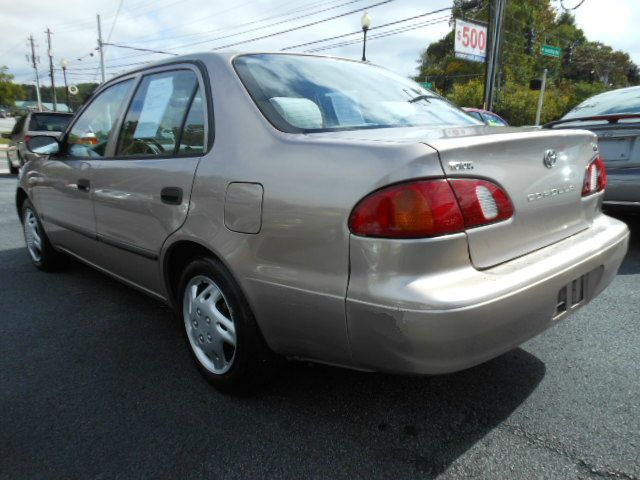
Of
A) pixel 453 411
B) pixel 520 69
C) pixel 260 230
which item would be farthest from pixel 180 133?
pixel 520 69

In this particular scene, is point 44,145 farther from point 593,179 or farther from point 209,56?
point 593,179

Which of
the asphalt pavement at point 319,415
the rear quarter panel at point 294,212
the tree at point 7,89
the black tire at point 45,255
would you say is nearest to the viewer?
the rear quarter panel at point 294,212

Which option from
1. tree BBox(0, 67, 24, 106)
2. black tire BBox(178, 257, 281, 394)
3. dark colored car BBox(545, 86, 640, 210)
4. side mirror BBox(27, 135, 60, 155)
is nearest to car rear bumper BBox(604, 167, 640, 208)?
dark colored car BBox(545, 86, 640, 210)

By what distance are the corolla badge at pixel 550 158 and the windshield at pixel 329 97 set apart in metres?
0.55

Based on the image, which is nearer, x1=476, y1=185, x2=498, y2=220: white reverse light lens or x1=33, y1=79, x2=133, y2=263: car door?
x1=476, y1=185, x2=498, y2=220: white reverse light lens

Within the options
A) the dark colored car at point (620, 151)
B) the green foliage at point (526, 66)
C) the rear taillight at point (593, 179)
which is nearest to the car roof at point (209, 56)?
the rear taillight at point (593, 179)

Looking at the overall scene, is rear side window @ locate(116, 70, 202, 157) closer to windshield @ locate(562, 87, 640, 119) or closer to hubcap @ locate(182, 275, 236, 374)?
hubcap @ locate(182, 275, 236, 374)

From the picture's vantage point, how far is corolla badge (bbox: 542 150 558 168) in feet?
6.42

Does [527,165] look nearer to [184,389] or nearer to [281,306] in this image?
[281,306]

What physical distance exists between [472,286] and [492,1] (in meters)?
19.6

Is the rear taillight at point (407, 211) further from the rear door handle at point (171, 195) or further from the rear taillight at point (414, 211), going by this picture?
the rear door handle at point (171, 195)

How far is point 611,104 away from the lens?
4.98 m

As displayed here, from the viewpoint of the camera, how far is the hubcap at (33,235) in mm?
4296

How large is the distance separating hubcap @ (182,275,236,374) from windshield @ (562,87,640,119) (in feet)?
13.8
